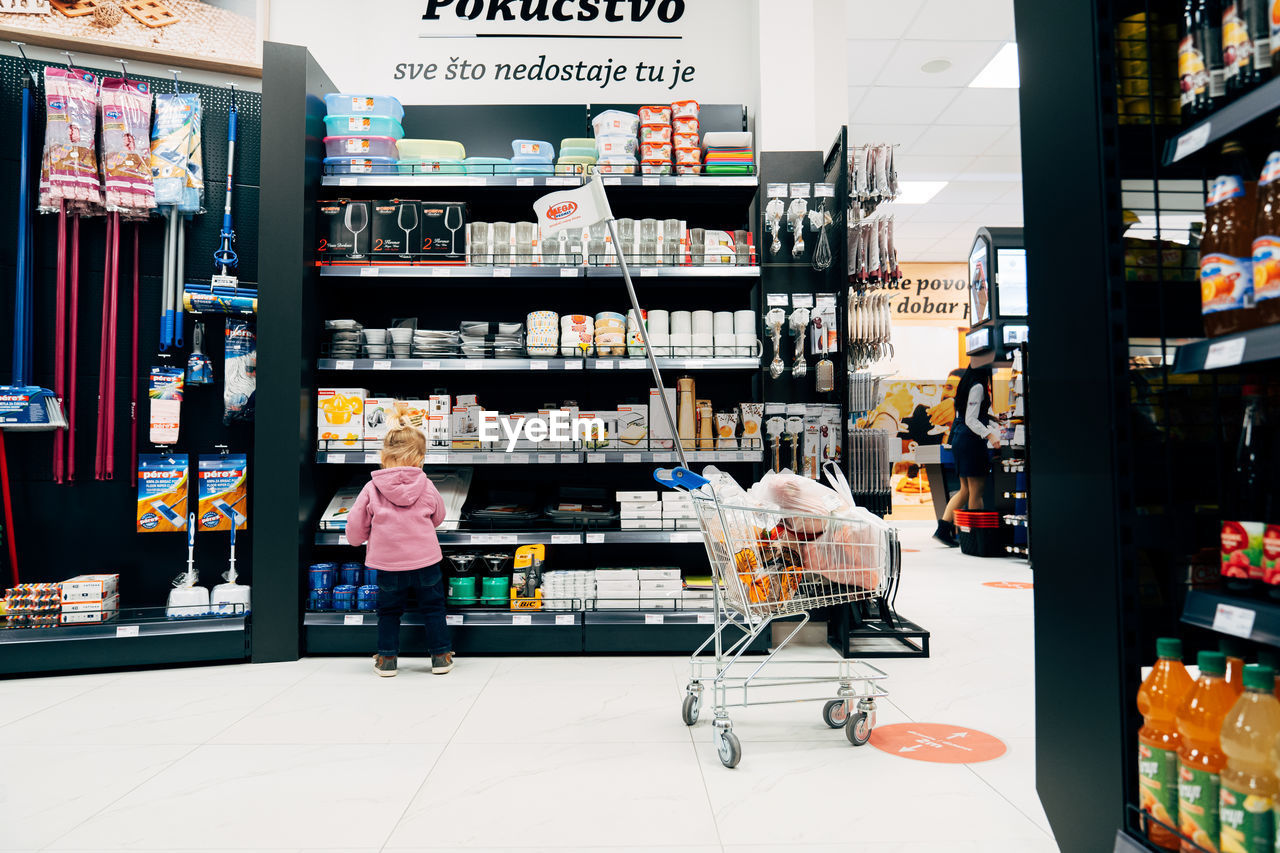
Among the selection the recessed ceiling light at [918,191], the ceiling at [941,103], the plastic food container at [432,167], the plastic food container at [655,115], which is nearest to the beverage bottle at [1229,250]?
the plastic food container at [655,115]

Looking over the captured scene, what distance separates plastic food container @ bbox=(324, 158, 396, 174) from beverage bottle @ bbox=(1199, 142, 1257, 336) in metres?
3.84

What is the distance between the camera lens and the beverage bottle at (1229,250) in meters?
1.31

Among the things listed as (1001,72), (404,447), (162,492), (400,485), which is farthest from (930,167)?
(162,492)

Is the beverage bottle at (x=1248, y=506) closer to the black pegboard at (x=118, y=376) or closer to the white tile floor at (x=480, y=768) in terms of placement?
the white tile floor at (x=480, y=768)

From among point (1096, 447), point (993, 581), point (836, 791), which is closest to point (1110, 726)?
point (1096, 447)

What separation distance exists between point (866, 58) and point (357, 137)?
453 centimetres

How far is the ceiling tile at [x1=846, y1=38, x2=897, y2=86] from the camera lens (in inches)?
249

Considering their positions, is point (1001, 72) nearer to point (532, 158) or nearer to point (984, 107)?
point (984, 107)

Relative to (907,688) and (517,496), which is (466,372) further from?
(907,688)

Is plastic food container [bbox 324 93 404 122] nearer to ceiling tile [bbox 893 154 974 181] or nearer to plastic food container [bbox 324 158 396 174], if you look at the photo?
plastic food container [bbox 324 158 396 174]

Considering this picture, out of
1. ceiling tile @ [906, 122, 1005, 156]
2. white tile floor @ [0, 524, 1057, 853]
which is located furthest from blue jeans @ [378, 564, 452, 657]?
ceiling tile @ [906, 122, 1005, 156]

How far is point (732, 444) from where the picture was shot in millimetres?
4102

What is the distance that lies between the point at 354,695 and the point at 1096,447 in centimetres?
298

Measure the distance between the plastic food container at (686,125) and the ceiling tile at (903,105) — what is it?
3.81 meters
